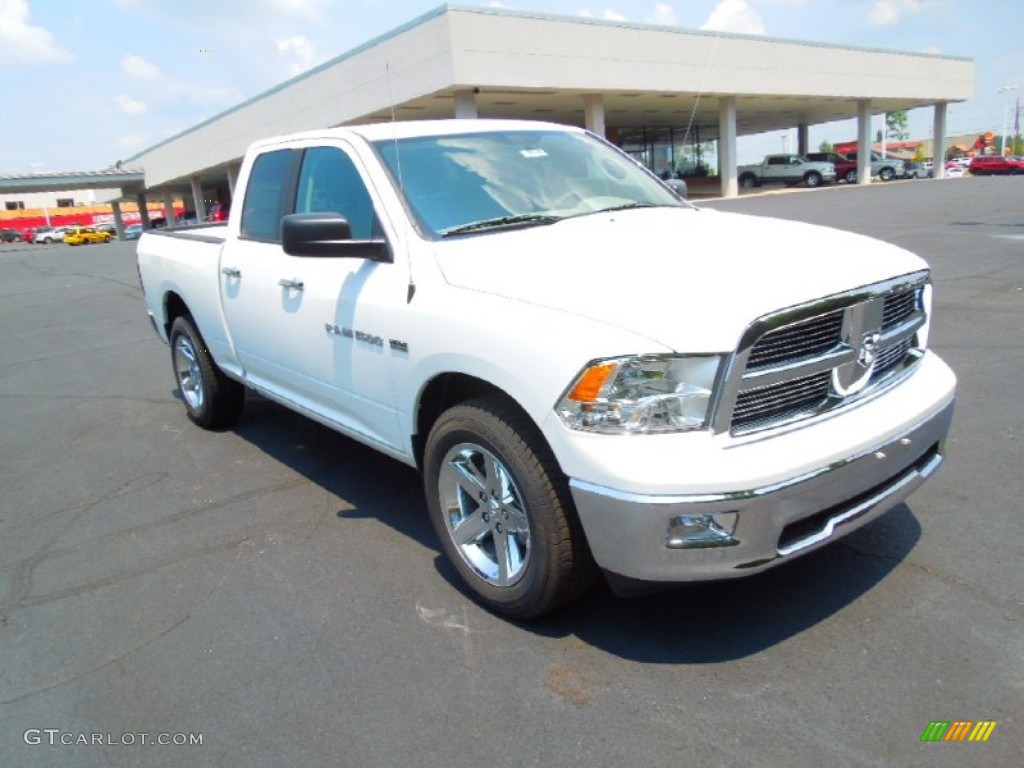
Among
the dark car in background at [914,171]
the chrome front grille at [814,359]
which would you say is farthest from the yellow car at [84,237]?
the chrome front grille at [814,359]

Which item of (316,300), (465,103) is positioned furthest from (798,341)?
(465,103)

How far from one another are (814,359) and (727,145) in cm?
4001

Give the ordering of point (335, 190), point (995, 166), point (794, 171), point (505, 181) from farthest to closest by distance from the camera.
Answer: point (995, 166) → point (794, 171) → point (335, 190) → point (505, 181)

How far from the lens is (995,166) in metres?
54.1

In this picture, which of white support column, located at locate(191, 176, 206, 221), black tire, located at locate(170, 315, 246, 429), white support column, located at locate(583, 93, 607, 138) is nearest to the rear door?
black tire, located at locate(170, 315, 246, 429)

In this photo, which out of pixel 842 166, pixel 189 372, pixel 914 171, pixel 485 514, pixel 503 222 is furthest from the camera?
pixel 914 171

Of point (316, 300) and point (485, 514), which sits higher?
point (316, 300)

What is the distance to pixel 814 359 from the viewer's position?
2770 mm

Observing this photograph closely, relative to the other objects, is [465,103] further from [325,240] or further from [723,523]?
[723,523]

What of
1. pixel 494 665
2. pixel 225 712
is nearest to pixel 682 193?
pixel 494 665

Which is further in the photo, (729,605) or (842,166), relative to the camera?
(842,166)

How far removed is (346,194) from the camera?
404 cm

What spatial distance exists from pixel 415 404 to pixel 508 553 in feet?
2.49

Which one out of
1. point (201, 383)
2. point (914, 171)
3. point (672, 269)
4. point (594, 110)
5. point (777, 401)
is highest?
point (594, 110)
